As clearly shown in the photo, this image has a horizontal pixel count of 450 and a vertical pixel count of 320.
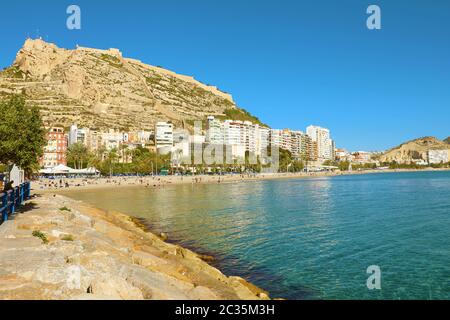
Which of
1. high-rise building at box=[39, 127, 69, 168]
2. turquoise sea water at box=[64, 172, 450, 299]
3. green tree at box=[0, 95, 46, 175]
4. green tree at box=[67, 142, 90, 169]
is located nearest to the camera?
turquoise sea water at box=[64, 172, 450, 299]

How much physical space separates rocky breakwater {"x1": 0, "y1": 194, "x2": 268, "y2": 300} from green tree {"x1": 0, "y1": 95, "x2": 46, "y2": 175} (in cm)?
487

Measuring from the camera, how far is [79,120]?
17988 centimetres

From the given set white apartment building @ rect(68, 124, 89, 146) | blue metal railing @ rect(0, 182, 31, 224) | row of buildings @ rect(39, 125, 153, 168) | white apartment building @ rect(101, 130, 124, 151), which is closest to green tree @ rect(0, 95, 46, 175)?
blue metal railing @ rect(0, 182, 31, 224)

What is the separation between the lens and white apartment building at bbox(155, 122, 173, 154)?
18330 centimetres

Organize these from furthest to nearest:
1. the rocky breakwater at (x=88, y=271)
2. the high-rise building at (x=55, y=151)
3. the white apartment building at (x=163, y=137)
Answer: the white apartment building at (x=163, y=137) < the high-rise building at (x=55, y=151) < the rocky breakwater at (x=88, y=271)

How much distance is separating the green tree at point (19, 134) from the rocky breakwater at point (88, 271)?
4.87 meters

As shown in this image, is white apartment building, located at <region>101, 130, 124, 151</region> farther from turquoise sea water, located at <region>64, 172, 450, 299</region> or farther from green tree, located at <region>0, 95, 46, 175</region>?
green tree, located at <region>0, 95, 46, 175</region>

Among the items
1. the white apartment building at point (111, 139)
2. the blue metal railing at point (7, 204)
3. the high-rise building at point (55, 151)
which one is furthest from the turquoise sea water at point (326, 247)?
the white apartment building at point (111, 139)

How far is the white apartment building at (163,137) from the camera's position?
183m

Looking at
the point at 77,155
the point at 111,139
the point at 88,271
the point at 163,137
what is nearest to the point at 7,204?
the point at 88,271

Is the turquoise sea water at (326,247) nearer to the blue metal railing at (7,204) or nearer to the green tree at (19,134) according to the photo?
the blue metal railing at (7,204)

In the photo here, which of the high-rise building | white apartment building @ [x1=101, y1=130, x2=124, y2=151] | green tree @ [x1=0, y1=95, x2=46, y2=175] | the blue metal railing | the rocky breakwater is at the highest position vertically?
white apartment building @ [x1=101, y1=130, x2=124, y2=151]
